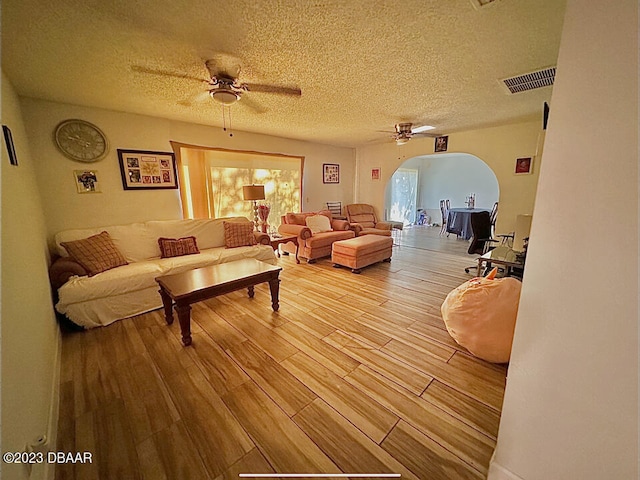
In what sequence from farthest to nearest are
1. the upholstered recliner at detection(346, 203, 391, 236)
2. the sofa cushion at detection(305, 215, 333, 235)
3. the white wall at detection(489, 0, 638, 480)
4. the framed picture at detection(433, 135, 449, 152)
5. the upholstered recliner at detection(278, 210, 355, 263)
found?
the upholstered recliner at detection(346, 203, 391, 236)
the framed picture at detection(433, 135, 449, 152)
the sofa cushion at detection(305, 215, 333, 235)
the upholstered recliner at detection(278, 210, 355, 263)
the white wall at detection(489, 0, 638, 480)

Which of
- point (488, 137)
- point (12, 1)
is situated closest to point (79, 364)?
point (12, 1)

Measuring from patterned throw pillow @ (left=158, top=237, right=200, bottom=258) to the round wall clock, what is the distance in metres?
1.27

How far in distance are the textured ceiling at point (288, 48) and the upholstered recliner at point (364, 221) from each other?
2593mm

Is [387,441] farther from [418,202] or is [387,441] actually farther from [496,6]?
[418,202]

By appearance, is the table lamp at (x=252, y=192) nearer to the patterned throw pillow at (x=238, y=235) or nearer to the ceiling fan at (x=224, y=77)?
the patterned throw pillow at (x=238, y=235)

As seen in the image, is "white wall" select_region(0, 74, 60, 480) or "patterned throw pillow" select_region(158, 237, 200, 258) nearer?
"white wall" select_region(0, 74, 60, 480)

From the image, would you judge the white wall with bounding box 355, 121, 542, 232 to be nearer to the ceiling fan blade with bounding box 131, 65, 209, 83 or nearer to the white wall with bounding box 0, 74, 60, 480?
the ceiling fan blade with bounding box 131, 65, 209, 83

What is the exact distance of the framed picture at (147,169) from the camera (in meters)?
3.25

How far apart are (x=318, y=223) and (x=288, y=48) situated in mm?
3217

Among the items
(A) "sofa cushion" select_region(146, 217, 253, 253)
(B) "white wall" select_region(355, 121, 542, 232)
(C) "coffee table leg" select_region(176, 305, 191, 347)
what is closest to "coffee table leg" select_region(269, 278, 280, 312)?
(C) "coffee table leg" select_region(176, 305, 191, 347)

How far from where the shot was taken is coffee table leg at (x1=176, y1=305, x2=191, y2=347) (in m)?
2.04

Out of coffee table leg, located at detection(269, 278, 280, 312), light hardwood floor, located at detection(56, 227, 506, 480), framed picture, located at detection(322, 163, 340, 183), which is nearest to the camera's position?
light hardwood floor, located at detection(56, 227, 506, 480)

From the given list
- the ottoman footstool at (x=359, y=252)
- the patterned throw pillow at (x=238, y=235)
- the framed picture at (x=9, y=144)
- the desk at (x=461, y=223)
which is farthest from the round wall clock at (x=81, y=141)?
the desk at (x=461, y=223)

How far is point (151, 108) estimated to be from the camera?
9.93 feet
